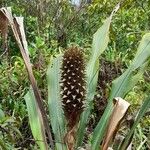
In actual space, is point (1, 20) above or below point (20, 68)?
above

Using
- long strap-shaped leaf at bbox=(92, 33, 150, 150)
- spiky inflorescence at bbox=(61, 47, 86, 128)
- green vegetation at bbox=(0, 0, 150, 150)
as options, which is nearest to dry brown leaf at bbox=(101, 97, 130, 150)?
green vegetation at bbox=(0, 0, 150, 150)

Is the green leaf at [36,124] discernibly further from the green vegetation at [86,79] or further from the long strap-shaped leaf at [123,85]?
the long strap-shaped leaf at [123,85]

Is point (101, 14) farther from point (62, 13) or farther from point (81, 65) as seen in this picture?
point (81, 65)

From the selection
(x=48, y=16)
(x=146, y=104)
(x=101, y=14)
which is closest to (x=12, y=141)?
(x=146, y=104)

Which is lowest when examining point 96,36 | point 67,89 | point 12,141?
point 12,141

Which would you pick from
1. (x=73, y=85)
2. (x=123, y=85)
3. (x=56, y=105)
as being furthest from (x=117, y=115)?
(x=56, y=105)

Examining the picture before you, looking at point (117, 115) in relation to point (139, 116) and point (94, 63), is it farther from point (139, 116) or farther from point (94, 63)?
point (94, 63)

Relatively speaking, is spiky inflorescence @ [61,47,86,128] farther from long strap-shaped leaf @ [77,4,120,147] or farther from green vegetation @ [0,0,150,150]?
long strap-shaped leaf @ [77,4,120,147]
